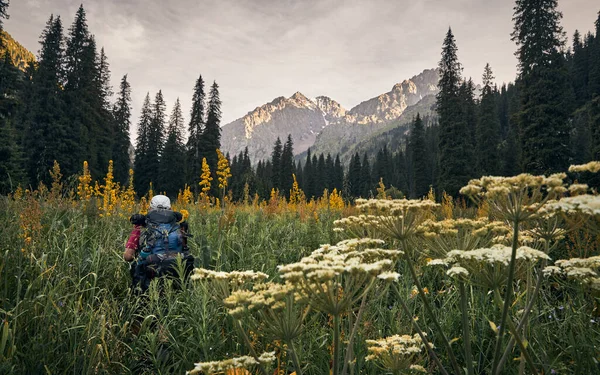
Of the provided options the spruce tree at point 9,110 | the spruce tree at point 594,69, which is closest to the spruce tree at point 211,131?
the spruce tree at point 9,110

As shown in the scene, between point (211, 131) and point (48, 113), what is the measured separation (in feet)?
67.0

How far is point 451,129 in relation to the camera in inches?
1469

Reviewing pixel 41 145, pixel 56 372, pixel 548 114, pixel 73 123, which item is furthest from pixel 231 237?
pixel 73 123

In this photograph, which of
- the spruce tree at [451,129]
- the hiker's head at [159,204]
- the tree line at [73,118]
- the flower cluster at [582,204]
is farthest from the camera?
the spruce tree at [451,129]

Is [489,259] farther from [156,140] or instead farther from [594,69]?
[594,69]

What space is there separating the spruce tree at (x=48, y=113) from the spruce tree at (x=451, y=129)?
4090cm

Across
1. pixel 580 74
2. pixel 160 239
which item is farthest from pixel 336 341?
pixel 580 74

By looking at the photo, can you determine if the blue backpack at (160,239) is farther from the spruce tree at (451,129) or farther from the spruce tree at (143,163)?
the spruce tree at (143,163)

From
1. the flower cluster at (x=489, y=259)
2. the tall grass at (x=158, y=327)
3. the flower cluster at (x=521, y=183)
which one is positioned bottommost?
the tall grass at (x=158, y=327)

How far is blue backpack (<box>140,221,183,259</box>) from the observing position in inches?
187

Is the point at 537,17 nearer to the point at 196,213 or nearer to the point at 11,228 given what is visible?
the point at 196,213

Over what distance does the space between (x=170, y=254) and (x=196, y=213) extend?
512 centimetres

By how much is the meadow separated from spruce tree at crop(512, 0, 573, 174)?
2498 cm

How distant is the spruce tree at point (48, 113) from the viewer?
98.5 feet
